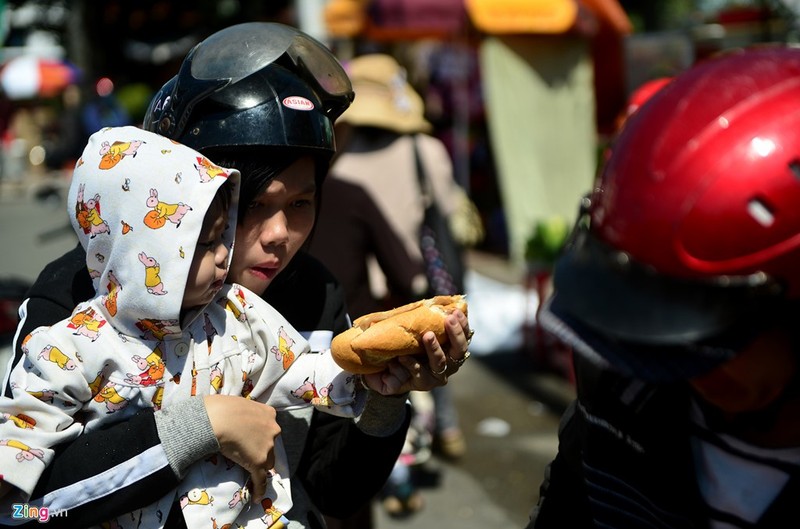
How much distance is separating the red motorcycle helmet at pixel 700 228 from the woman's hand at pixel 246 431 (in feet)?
1.96

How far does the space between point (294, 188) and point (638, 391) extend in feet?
2.52

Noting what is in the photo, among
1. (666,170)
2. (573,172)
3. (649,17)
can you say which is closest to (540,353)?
(573,172)

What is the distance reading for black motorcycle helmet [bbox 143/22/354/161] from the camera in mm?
1668

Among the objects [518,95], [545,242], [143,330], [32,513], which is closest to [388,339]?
[143,330]

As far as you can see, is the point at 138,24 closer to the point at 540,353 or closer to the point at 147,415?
the point at 540,353

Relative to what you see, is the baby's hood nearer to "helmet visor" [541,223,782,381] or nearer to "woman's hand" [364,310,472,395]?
"woman's hand" [364,310,472,395]

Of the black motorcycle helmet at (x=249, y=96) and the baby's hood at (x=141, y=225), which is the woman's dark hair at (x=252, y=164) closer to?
the black motorcycle helmet at (x=249, y=96)

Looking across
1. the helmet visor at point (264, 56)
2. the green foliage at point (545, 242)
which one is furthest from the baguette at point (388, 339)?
the green foliage at point (545, 242)

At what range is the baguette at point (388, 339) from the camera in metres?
1.57

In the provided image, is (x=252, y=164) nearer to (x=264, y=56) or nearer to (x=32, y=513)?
(x=264, y=56)

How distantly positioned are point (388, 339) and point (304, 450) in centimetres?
44

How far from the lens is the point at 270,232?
5.62ft

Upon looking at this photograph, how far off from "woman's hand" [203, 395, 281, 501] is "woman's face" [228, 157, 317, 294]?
10.5 inches

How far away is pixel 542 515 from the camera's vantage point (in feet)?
5.42
